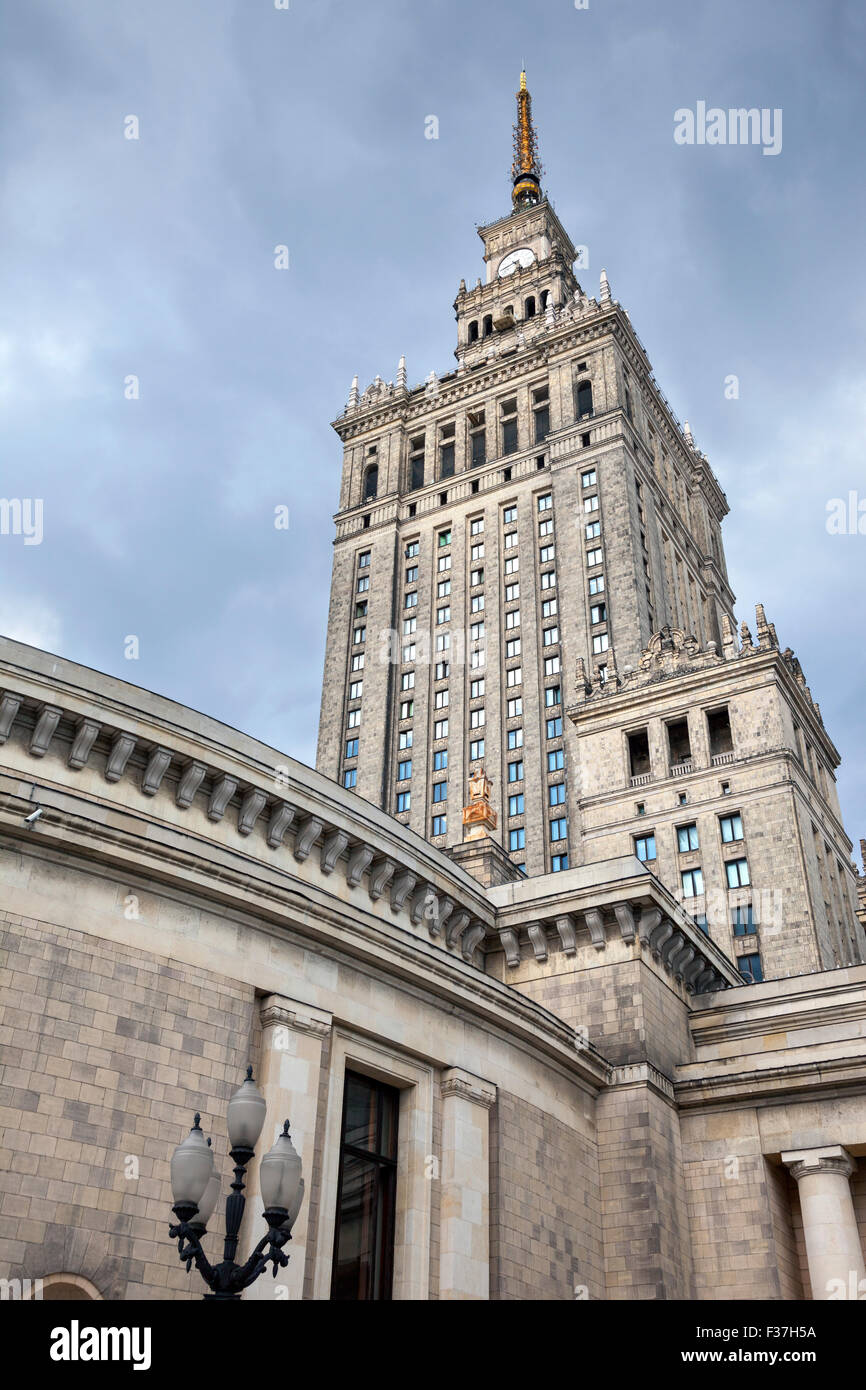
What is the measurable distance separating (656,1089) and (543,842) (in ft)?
127

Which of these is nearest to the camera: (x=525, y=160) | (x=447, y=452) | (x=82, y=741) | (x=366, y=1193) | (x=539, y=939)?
(x=366, y=1193)

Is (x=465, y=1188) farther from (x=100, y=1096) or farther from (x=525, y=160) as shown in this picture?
(x=525, y=160)

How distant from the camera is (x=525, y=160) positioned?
11556 centimetres

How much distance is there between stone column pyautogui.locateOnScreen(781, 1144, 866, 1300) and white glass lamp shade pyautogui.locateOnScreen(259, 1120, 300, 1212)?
17.7 m

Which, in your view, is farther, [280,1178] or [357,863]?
[357,863]

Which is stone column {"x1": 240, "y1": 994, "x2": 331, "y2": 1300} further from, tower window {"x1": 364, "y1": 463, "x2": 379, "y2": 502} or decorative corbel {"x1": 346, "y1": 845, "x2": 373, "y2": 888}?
tower window {"x1": 364, "y1": 463, "x2": 379, "y2": 502}

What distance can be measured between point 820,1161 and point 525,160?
109175 millimetres

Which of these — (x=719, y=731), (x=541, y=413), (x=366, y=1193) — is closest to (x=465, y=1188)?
(x=366, y=1193)

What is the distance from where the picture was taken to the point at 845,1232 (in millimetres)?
25328

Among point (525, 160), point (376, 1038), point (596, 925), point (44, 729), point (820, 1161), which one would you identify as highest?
point (525, 160)

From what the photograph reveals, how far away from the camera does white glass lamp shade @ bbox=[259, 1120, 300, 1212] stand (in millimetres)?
11570

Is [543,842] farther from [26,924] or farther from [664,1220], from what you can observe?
[26,924]

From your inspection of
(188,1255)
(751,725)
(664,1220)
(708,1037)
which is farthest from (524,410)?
(188,1255)

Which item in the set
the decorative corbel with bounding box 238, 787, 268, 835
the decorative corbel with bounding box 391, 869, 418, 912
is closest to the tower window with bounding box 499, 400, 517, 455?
the decorative corbel with bounding box 391, 869, 418, 912
